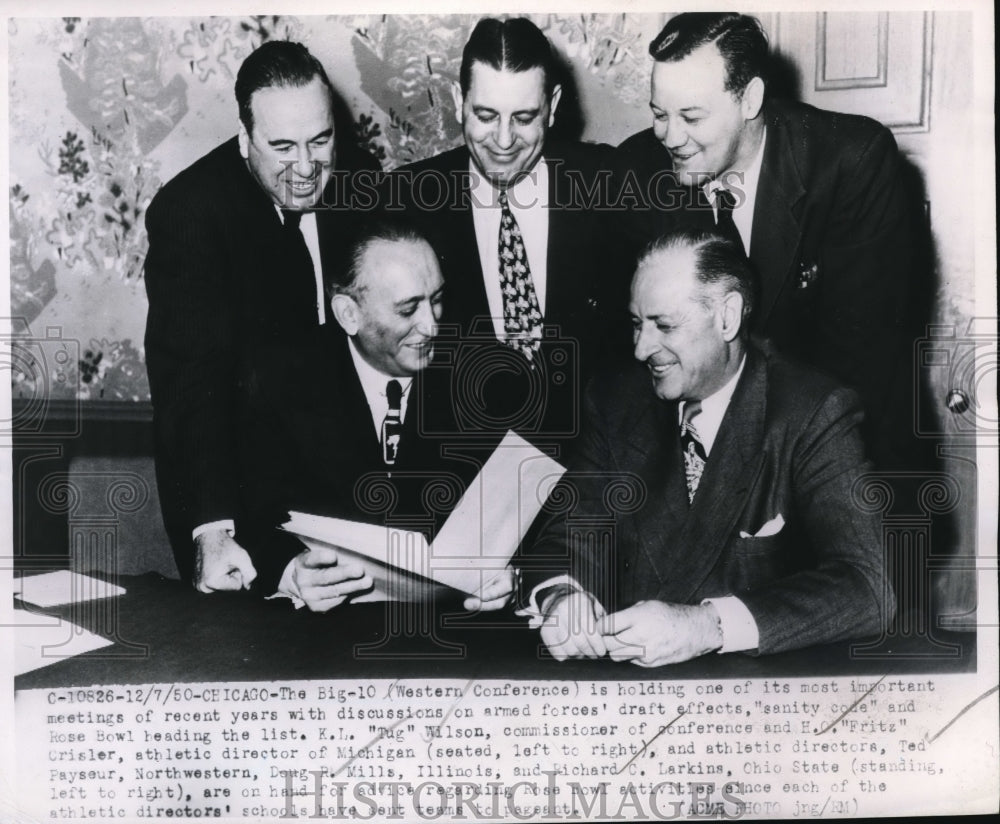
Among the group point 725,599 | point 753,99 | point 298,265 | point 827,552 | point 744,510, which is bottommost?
point 725,599

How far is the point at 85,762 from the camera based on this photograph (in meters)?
2.70

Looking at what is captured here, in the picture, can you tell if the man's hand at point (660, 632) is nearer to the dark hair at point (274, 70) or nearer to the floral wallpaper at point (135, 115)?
the floral wallpaper at point (135, 115)

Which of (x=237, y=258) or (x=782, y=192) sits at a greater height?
(x=782, y=192)

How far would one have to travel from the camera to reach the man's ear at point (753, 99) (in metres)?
2.70

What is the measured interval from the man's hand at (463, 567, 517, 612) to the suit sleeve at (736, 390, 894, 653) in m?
0.62

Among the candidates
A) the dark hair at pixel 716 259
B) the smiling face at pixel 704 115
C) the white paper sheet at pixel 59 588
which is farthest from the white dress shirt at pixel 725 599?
the white paper sheet at pixel 59 588

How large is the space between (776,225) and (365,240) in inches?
44.1

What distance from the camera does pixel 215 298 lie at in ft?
8.84

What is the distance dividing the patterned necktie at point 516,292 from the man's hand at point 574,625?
671mm

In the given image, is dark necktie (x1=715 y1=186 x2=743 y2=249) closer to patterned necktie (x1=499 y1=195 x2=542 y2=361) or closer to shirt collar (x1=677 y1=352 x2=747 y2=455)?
shirt collar (x1=677 y1=352 x2=747 y2=455)

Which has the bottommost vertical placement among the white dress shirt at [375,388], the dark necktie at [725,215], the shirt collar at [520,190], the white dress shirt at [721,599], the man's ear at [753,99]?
the white dress shirt at [721,599]

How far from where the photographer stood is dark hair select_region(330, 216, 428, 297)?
2.69 metres

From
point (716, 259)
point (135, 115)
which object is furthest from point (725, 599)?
point (135, 115)

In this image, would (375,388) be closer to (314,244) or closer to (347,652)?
(314,244)
